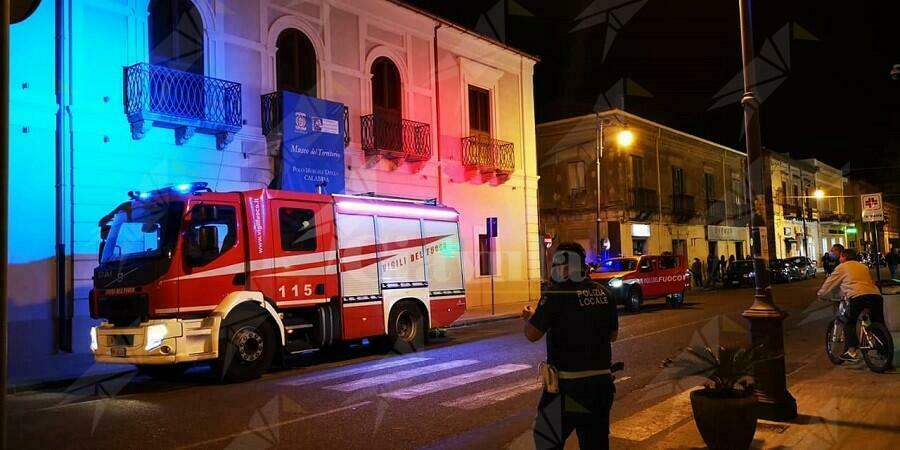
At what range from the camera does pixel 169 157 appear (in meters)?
15.7

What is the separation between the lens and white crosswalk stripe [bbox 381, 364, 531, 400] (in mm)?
8905

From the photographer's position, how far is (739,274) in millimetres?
34812

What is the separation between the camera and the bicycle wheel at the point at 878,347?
8.89 metres

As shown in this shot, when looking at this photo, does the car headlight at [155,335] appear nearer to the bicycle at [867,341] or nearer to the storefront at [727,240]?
the bicycle at [867,341]

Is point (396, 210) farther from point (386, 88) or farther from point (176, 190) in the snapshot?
point (386, 88)

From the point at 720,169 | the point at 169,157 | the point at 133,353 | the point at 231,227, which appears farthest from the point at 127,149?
the point at 720,169

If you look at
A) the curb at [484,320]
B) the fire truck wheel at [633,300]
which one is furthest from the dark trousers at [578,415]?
the fire truck wheel at [633,300]

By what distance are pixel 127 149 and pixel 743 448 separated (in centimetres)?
1391

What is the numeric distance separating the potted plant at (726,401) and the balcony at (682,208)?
36294mm

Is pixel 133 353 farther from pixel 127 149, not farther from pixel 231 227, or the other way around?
pixel 127 149

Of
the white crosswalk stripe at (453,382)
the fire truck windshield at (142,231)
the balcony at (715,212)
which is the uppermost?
the balcony at (715,212)

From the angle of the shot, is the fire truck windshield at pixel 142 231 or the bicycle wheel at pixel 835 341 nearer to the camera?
the bicycle wheel at pixel 835 341

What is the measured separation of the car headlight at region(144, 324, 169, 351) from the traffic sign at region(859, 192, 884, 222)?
1526 cm

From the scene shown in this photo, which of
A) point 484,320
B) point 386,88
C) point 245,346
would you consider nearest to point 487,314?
point 484,320
